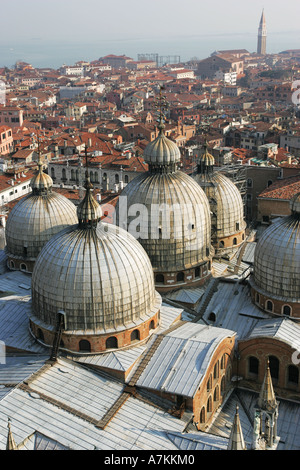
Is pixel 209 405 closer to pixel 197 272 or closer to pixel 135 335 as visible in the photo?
pixel 135 335

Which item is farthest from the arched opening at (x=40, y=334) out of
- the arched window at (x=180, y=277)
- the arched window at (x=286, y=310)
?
the arched window at (x=286, y=310)

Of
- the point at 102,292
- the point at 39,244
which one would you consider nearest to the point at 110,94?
the point at 39,244

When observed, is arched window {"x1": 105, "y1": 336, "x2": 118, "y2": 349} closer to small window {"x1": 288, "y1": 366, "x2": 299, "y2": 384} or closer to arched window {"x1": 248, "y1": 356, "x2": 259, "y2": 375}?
arched window {"x1": 248, "y1": 356, "x2": 259, "y2": 375}

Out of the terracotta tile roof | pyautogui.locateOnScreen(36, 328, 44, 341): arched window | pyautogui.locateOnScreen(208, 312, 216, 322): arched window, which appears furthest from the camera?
the terracotta tile roof

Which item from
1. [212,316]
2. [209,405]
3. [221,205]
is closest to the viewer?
[209,405]

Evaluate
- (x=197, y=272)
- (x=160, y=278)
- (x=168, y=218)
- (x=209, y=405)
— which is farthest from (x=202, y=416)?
(x=168, y=218)

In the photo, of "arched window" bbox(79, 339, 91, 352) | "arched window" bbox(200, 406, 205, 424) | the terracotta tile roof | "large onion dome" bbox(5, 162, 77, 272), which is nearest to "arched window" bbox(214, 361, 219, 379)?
"arched window" bbox(200, 406, 205, 424)
